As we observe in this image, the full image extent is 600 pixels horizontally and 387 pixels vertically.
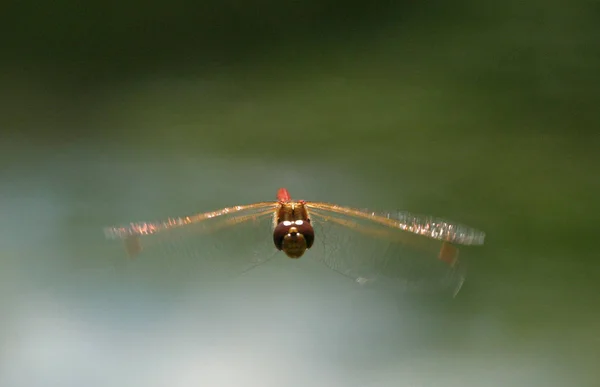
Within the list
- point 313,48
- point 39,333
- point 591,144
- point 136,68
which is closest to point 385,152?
point 313,48

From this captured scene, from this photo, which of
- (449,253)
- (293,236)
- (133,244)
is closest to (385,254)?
(449,253)

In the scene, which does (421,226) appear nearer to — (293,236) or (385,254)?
(385,254)

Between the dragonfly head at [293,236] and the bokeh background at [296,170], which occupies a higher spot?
the bokeh background at [296,170]

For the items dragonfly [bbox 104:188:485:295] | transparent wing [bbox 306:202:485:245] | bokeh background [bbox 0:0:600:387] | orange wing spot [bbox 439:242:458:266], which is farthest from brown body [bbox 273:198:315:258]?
bokeh background [bbox 0:0:600:387]

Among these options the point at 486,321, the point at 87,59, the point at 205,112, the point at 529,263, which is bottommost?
the point at 486,321

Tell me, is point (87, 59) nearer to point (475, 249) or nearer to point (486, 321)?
point (475, 249)

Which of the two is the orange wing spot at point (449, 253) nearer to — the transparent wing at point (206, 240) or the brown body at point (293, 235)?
the brown body at point (293, 235)

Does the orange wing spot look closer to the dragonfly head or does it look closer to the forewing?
the forewing

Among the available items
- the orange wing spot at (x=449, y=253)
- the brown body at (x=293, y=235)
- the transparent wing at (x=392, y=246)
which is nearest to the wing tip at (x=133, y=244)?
the brown body at (x=293, y=235)
